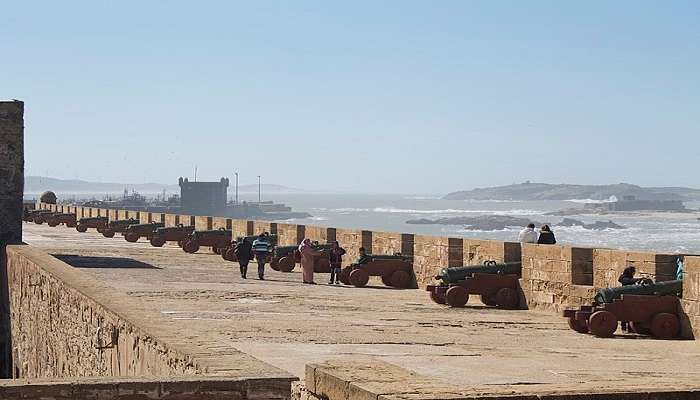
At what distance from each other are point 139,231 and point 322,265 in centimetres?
1327

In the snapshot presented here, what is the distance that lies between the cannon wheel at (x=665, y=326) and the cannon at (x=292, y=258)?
10.1 meters

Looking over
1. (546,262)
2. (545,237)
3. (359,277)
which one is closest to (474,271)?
(546,262)

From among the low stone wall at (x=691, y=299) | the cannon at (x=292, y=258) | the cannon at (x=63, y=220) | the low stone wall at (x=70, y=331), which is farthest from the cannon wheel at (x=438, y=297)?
the cannon at (x=63, y=220)

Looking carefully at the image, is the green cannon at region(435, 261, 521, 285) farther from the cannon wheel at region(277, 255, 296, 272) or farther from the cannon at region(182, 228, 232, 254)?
the cannon at region(182, 228, 232, 254)

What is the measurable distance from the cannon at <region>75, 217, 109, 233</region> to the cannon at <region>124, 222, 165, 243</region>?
5574 mm

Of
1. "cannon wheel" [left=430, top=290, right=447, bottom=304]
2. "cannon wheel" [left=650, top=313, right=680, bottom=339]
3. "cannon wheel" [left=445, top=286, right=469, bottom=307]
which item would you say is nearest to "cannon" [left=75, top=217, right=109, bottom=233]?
"cannon wheel" [left=430, top=290, right=447, bottom=304]

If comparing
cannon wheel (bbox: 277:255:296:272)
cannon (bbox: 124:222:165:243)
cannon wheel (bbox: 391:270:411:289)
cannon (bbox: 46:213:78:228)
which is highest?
cannon (bbox: 46:213:78:228)

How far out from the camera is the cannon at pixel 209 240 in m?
29.3

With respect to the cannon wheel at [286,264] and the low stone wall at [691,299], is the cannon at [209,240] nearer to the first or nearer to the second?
the cannon wheel at [286,264]

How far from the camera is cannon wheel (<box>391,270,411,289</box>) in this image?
62.5 ft

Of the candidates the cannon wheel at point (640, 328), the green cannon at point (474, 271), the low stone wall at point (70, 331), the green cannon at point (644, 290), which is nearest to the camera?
the low stone wall at point (70, 331)

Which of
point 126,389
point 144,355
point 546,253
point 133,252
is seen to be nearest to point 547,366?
point 144,355

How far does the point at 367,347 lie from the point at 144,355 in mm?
3071

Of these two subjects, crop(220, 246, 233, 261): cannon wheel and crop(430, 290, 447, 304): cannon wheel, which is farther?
crop(220, 246, 233, 261): cannon wheel
